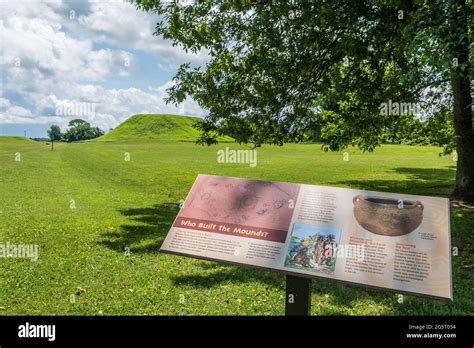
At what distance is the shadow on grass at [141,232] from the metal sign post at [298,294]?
5.97 metres

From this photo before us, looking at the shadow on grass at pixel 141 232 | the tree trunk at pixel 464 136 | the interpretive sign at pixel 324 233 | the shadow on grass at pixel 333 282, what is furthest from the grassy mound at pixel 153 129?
the interpretive sign at pixel 324 233

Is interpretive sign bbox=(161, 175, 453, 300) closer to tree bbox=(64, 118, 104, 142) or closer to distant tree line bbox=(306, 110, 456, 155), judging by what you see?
distant tree line bbox=(306, 110, 456, 155)

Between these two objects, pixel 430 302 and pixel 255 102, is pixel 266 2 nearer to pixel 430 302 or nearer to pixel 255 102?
pixel 255 102

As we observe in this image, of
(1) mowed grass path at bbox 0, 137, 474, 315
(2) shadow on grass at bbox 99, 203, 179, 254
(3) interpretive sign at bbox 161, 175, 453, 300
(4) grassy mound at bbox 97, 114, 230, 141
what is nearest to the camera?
(3) interpretive sign at bbox 161, 175, 453, 300

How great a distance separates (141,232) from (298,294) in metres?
8.23

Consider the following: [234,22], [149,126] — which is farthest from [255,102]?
[149,126]

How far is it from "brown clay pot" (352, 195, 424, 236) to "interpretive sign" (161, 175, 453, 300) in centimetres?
1

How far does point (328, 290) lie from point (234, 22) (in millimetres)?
10629

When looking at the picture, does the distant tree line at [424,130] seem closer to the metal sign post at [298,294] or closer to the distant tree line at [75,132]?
the metal sign post at [298,294]

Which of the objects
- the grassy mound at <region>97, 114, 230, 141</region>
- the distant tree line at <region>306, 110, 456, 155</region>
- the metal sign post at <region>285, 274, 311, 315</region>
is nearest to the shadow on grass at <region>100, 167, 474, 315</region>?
the metal sign post at <region>285, 274, 311, 315</region>

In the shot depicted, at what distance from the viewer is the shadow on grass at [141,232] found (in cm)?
1130

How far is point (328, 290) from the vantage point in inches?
324

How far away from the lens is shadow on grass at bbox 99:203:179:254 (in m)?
11.3
